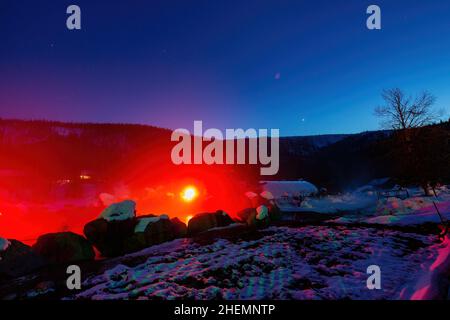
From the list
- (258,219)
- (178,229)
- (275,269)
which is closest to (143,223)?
(178,229)

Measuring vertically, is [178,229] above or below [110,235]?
below

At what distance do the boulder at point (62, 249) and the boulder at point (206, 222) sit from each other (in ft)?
19.7

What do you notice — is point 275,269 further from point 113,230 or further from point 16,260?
point 16,260

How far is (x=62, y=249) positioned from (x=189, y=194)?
25.6 m

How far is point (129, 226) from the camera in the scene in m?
14.0

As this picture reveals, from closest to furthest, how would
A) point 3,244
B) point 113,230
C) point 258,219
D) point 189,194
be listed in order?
point 3,244 < point 113,230 < point 258,219 < point 189,194

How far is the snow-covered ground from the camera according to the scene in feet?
21.5

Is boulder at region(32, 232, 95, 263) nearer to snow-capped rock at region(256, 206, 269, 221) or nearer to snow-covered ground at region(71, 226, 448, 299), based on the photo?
snow-covered ground at region(71, 226, 448, 299)

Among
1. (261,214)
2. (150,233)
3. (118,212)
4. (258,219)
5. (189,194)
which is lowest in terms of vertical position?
(189,194)

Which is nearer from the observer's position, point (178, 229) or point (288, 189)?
point (178, 229)

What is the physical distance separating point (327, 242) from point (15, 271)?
493 inches

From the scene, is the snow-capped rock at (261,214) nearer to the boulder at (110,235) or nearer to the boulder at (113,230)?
the boulder at (113,230)

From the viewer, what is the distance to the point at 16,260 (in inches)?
396
